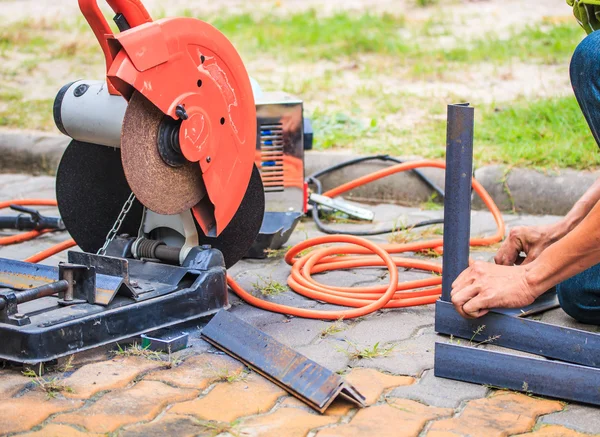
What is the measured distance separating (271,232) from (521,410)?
4.79 feet

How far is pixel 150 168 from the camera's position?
2.48 metres

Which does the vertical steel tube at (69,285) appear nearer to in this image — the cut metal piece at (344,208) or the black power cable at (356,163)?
the black power cable at (356,163)

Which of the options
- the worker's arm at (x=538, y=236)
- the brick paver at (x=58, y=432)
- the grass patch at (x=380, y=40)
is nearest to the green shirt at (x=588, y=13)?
the worker's arm at (x=538, y=236)

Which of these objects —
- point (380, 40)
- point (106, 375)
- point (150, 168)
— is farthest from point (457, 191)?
point (380, 40)

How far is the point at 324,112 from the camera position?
5.02m

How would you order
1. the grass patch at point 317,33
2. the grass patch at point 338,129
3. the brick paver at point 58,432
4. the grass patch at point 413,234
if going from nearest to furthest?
the brick paver at point 58,432 < the grass patch at point 413,234 < the grass patch at point 338,129 < the grass patch at point 317,33

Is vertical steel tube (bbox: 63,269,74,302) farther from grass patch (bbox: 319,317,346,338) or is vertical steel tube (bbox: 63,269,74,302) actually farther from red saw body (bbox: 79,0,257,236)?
grass patch (bbox: 319,317,346,338)

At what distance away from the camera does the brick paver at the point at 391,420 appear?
1994 mm

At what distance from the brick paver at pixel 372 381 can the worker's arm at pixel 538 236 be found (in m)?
0.66

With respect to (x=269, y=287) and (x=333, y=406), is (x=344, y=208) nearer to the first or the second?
(x=269, y=287)

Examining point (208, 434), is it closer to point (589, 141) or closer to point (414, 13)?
point (589, 141)

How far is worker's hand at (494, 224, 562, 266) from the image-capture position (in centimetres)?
271

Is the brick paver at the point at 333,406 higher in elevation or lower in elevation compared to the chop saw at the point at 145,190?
lower

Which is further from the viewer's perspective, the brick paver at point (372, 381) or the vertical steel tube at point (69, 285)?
the vertical steel tube at point (69, 285)
